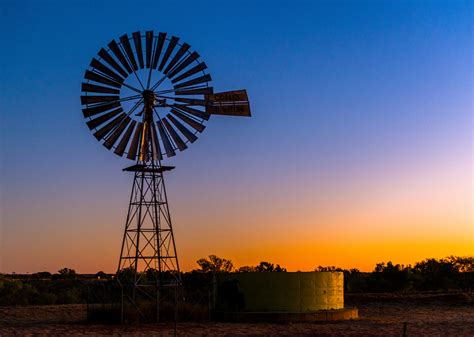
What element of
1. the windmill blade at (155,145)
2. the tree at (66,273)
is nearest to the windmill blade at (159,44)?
the windmill blade at (155,145)

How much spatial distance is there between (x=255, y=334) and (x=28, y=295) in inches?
931

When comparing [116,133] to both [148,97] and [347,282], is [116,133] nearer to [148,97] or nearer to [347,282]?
[148,97]

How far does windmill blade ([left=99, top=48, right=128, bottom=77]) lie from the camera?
23.6 metres

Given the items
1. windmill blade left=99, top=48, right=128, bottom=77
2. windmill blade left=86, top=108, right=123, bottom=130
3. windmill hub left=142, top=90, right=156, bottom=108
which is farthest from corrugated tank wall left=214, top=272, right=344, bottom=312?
windmill blade left=99, top=48, right=128, bottom=77

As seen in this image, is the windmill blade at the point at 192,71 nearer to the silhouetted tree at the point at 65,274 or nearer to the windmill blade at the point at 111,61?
the windmill blade at the point at 111,61

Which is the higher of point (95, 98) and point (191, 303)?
point (95, 98)

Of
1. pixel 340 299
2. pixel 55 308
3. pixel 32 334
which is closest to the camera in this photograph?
pixel 32 334

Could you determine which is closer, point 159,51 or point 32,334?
point 32,334

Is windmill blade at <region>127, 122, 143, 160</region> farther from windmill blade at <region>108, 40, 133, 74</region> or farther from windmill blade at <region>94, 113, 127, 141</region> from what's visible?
windmill blade at <region>108, 40, 133, 74</region>

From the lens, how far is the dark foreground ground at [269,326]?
66.2 ft

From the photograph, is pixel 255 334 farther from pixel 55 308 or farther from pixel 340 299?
pixel 55 308

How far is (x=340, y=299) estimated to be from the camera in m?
26.0

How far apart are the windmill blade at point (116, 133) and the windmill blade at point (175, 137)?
128 centimetres

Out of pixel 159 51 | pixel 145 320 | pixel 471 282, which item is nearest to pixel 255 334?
pixel 145 320
